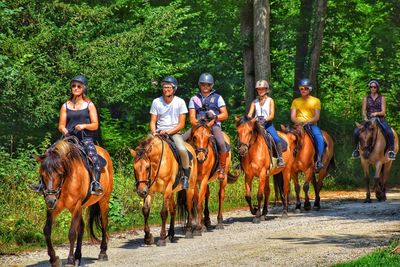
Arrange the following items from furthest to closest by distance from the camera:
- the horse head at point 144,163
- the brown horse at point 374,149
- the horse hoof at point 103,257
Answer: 1. the brown horse at point 374,149
2. the horse head at point 144,163
3. the horse hoof at point 103,257

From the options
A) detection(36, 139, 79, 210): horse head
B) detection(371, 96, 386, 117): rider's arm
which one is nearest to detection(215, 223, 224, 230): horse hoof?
detection(36, 139, 79, 210): horse head

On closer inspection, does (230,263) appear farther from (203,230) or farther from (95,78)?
(95,78)

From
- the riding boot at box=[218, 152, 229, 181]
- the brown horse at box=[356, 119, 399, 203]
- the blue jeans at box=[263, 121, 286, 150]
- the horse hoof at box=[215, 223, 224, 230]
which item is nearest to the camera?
the horse hoof at box=[215, 223, 224, 230]

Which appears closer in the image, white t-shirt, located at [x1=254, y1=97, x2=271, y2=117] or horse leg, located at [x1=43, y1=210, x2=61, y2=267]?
horse leg, located at [x1=43, y1=210, x2=61, y2=267]

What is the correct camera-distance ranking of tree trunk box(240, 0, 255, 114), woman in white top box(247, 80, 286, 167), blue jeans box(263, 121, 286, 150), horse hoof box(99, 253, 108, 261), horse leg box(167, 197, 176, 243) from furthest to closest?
tree trunk box(240, 0, 255, 114) → blue jeans box(263, 121, 286, 150) → woman in white top box(247, 80, 286, 167) → horse leg box(167, 197, 176, 243) → horse hoof box(99, 253, 108, 261)

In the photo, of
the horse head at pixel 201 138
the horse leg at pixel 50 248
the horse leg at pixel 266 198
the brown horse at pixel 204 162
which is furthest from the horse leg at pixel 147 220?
the horse leg at pixel 266 198

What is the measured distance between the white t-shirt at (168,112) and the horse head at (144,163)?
817 millimetres

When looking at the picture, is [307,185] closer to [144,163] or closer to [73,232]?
[144,163]

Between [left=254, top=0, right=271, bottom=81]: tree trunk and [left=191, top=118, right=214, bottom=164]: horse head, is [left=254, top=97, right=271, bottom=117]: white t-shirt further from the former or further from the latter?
[left=254, top=0, right=271, bottom=81]: tree trunk

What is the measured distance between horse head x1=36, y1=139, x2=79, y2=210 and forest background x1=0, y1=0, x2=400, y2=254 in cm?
257

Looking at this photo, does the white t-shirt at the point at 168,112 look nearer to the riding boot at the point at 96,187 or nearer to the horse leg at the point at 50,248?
the riding boot at the point at 96,187

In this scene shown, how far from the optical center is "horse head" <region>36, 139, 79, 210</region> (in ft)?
45.1

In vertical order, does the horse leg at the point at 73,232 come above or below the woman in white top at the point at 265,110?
below

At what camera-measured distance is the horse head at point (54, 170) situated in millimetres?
13742
